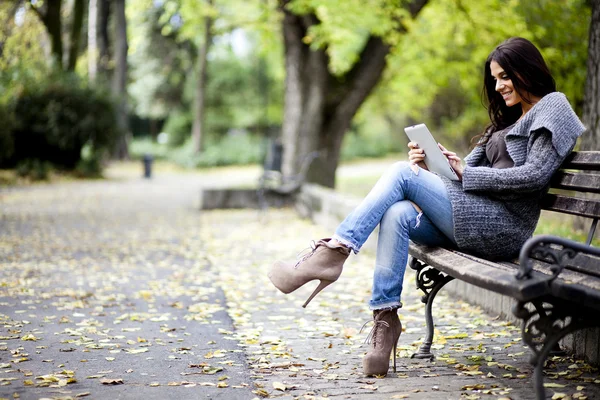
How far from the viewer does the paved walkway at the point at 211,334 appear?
3.45m

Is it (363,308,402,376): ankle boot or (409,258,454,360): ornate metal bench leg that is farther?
(409,258,454,360): ornate metal bench leg

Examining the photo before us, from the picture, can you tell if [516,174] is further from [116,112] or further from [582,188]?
[116,112]

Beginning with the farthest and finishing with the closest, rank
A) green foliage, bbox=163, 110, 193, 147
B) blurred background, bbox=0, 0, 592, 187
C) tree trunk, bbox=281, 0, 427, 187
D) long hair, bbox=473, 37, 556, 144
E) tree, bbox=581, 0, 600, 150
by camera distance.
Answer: green foliage, bbox=163, 110, 193, 147, tree trunk, bbox=281, 0, 427, 187, blurred background, bbox=0, 0, 592, 187, tree, bbox=581, 0, 600, 150, long hair, bbox=473, 37, 556, 144

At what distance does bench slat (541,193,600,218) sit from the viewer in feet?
11.6

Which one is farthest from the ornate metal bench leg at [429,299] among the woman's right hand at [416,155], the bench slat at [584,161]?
the bench slat at [584,161]

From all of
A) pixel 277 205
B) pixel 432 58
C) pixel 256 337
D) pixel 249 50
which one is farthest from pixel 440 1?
pixel 249 50

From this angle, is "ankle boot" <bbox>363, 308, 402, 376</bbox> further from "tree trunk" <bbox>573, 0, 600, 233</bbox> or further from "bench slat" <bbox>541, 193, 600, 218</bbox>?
"tree trunk" <bbox>573, 0, 600, 233</bbox>

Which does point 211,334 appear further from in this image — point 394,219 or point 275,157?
point 275,157

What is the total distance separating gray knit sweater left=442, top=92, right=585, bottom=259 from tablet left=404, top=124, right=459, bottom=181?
97 mm

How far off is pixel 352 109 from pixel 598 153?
9.85m

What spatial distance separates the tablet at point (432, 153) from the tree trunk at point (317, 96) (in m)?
8.83

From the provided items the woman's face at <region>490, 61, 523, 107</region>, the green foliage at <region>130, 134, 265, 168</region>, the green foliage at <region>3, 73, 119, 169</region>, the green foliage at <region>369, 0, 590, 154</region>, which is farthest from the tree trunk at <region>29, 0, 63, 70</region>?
the woman's face at <region>490, 61, 523, 107</region>

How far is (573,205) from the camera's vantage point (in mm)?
3682

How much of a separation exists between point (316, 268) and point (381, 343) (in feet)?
1.61
